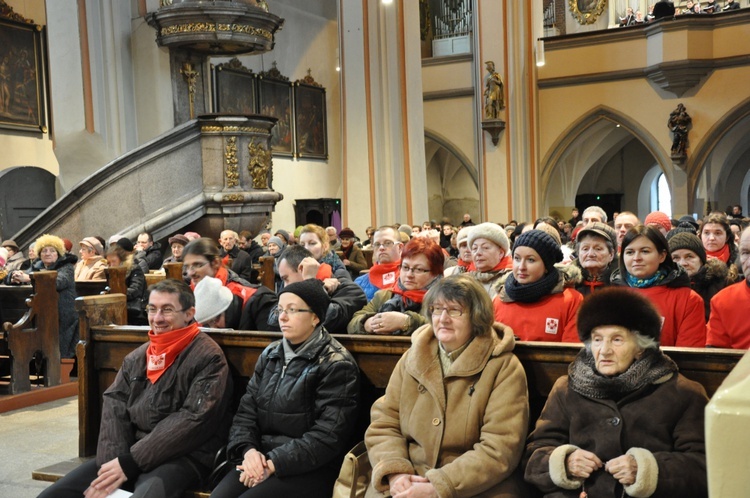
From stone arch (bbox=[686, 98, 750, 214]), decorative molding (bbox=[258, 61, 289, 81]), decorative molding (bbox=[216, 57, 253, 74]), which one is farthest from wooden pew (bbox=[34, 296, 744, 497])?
stone arch (bbox=[686, 98, 750, 214])

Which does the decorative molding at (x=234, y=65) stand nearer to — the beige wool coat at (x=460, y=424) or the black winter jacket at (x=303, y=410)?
the black winter jacket at (x=303, y=410)

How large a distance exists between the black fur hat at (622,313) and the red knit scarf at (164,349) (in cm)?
173

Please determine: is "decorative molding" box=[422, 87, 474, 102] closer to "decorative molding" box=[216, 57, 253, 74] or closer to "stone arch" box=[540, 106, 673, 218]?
"stone arch" box=[540, 106, 673, 218]

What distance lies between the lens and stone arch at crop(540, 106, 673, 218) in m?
18.6

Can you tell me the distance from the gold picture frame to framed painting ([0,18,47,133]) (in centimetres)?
1486

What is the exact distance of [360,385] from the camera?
335 centimetres

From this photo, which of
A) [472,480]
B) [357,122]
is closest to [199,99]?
[357,122]

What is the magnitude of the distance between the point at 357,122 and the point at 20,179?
485cm

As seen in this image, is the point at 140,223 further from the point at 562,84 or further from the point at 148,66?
the point at 562,84

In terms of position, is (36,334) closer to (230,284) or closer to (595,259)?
(230,284)

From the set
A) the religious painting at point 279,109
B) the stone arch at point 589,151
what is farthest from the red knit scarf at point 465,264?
the stone arch at point 589,151

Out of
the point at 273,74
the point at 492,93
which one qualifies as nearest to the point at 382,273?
the point at 273,74

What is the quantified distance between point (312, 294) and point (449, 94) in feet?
56.9

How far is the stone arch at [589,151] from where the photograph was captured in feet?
61.1
